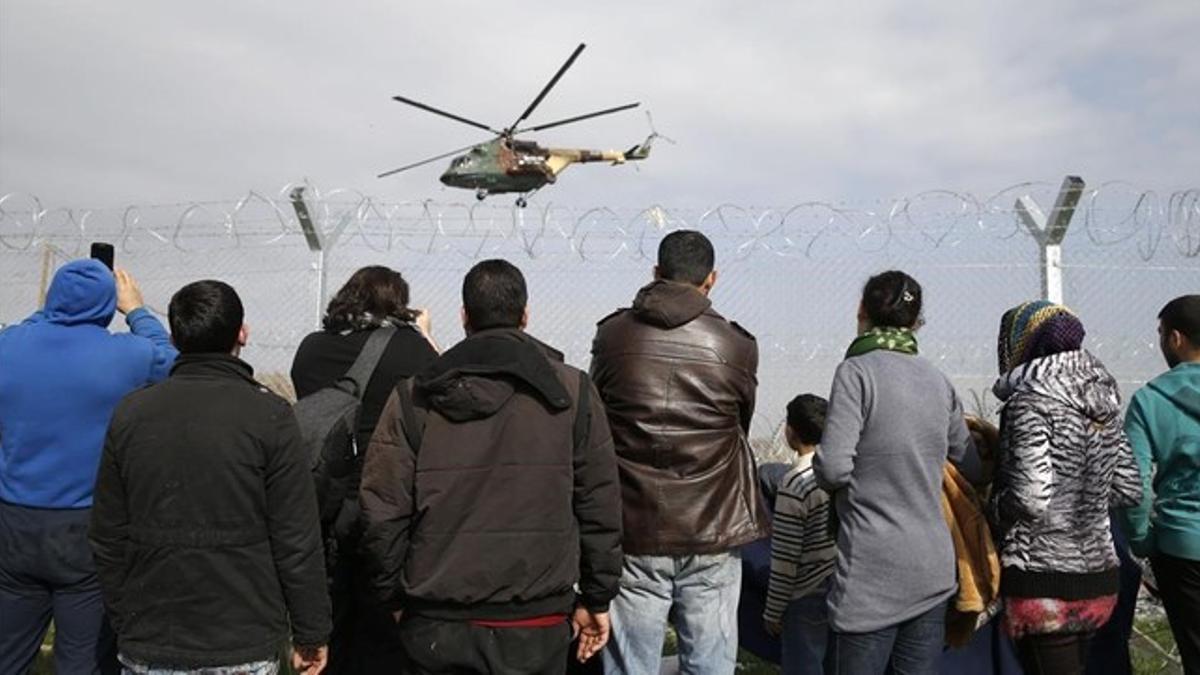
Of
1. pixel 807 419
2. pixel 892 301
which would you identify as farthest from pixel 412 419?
pixel 807 419

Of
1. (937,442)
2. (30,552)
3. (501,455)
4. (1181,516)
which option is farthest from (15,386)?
(1181,516)

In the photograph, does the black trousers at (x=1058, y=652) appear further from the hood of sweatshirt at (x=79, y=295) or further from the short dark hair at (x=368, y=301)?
the hood of sweatshirt at (x=79, y=295)

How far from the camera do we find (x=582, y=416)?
9.14 feet

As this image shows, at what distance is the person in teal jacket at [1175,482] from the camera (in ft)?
10.9

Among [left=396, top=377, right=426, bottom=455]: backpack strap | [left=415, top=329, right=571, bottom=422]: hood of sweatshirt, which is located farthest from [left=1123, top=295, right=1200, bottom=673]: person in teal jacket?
[left=396, top=377, right=426, bottom=455]: backpack strap

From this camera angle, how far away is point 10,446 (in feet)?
10.6

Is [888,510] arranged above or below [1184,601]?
above

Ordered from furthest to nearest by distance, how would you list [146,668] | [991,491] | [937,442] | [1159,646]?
[1159,646] < [991,491] < [937,442] < [146,668]

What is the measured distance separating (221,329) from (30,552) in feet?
3.69

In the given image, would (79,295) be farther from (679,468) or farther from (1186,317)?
(1186,317)

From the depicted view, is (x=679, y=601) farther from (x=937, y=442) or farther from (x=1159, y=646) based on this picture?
(x=1159, y=646)

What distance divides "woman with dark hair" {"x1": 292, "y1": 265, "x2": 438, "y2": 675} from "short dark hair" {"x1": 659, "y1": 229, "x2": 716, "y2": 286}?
2.82ft

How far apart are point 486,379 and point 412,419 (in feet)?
0.76

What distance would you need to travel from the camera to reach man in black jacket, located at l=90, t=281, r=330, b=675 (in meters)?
2.56
